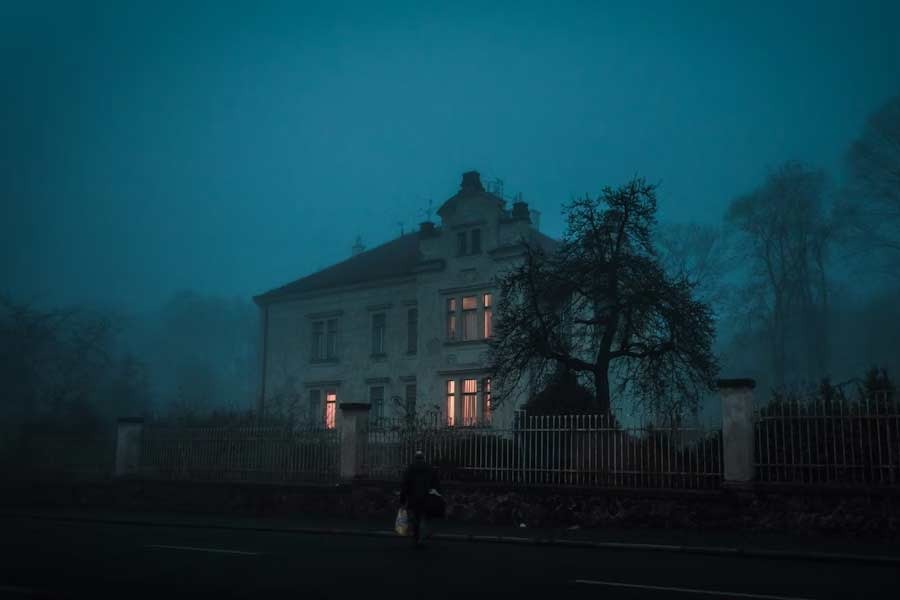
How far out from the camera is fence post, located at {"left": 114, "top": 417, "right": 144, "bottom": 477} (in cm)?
2528

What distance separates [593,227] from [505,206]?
15.9 m

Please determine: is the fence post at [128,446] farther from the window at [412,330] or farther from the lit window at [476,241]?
the lit window at [476,241]

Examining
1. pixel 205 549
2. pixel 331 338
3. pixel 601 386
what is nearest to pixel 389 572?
pixel 205 549

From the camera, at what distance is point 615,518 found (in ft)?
57.5

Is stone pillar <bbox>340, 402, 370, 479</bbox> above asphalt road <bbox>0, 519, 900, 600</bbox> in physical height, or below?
above

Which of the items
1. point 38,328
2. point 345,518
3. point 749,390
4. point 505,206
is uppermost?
point 505,206

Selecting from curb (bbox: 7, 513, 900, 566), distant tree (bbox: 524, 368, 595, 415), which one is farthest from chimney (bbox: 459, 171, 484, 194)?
curb (bbox: 7, 513, 900, 566)

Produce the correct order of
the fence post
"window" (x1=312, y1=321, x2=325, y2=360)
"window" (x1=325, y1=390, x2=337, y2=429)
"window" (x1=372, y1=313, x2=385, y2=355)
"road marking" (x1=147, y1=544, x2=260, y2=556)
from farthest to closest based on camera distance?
"window" (x1=312, y1=321, x2=325, y2=360)
"window" (x1=325, y1=390, x2=337, y2=429)
"window" (x1=372, y1=313, x2=385, y2=355)
the fence post
"road marking" (x1=147, y1=544, x2=260, y2=556)

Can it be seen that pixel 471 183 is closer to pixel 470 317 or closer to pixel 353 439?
pixel 470 317

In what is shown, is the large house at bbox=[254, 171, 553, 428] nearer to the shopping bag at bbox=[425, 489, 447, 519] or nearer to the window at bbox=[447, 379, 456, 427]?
the window at bbox=[447, 379, 456, 427]

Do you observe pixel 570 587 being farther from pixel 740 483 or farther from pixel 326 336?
pixel 326 336

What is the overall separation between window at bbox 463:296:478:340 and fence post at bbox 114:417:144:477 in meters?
15.7

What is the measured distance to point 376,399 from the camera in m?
40.2

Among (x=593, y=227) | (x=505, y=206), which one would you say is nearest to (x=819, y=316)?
(x=505, y=206)
